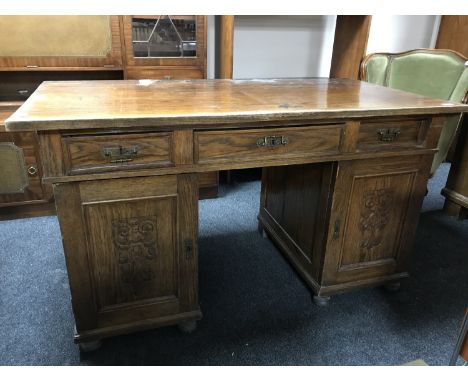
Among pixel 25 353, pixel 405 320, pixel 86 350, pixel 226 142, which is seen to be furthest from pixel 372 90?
pixel 25 353

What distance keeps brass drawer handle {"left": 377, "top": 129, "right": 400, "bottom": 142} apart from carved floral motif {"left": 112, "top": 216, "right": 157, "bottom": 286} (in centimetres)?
77

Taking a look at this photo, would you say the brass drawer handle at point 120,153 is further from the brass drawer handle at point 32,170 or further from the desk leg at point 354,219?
the brass drawer handle at point 32,170

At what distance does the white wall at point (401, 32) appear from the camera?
2.93 metres

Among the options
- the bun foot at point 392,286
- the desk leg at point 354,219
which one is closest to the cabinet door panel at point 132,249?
the desk leg at point 354,219

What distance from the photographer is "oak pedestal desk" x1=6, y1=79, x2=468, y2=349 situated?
41.7 inches

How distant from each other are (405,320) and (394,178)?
0.53m

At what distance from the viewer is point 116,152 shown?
106cm

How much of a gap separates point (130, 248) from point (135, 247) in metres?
0.01

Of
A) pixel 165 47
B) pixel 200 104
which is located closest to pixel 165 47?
pixel 165 47

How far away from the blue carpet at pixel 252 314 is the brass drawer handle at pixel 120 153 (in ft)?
2.13

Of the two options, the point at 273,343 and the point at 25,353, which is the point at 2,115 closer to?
the point at 25,353

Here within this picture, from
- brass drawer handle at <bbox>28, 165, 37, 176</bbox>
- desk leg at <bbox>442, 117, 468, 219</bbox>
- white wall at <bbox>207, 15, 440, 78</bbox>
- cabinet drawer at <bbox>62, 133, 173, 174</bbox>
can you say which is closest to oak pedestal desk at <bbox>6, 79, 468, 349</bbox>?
cabinet drawer at <bbox>62, 133, 173, 174</bbox>

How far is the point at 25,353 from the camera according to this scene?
1278 millimetres

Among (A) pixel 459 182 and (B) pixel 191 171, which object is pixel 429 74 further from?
(B) pixel 191 171
